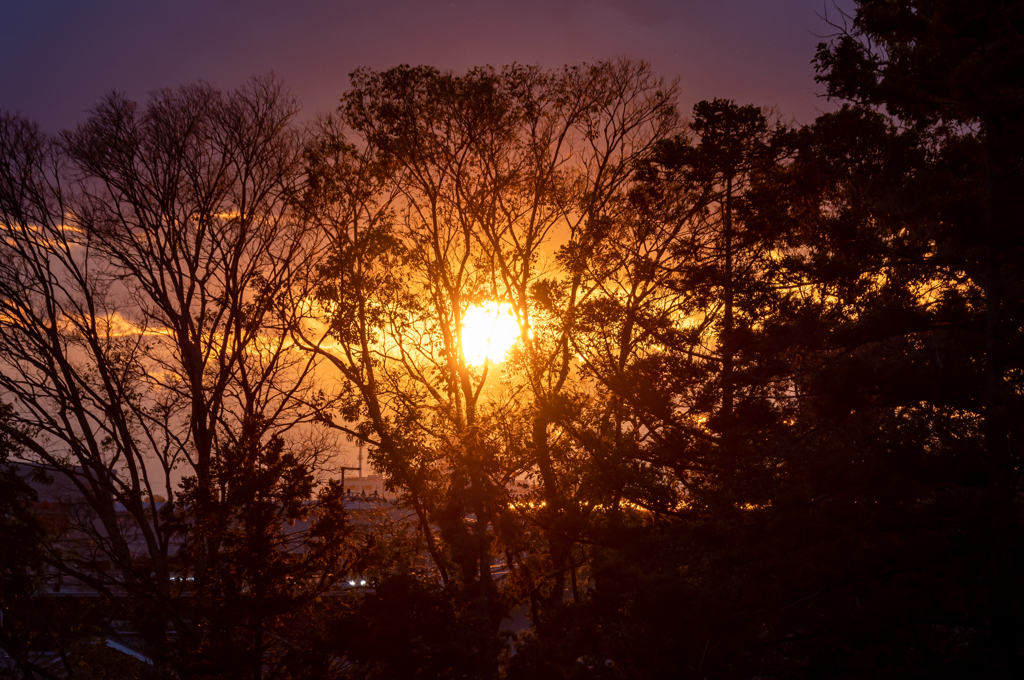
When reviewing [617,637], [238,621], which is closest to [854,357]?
[617,637]

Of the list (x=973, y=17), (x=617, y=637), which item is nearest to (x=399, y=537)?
(x=617, y=637)

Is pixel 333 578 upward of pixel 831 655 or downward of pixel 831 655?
upward

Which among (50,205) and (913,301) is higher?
(50,205)

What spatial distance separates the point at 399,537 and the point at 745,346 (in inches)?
423

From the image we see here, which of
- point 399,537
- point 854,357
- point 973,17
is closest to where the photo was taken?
point 973,17

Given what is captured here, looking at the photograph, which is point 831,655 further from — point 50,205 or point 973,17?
point 50,205

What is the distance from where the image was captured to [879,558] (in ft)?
42.4

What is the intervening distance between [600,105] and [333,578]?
15.6 meters

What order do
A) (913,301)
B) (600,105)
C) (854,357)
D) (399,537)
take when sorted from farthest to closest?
(600,105) → (399,537) → (913,301) → (854,357)

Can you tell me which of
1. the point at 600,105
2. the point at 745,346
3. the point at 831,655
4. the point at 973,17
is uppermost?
the point at 600,105

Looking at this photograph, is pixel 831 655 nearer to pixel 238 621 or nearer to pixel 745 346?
pixel 745 346

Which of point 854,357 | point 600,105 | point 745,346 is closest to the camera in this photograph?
point 854,357

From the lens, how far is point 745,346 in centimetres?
1656

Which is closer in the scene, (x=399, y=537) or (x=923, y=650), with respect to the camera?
(x=923, y=650)
